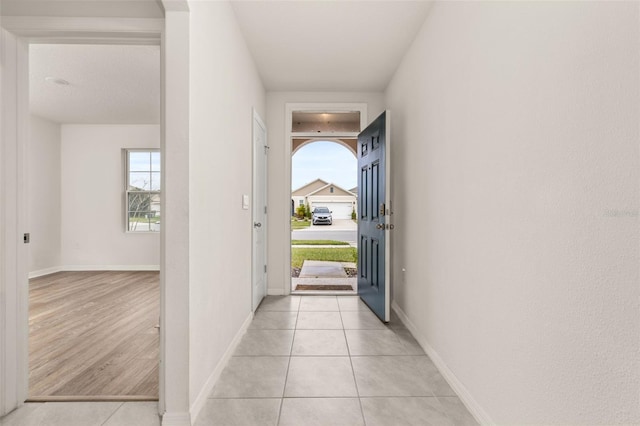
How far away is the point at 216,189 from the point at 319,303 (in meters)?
2.13

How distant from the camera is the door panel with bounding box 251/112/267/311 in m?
3.21

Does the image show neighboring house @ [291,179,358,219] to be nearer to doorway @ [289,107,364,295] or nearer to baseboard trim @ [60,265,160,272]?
doorway @ [289,107,364,295]

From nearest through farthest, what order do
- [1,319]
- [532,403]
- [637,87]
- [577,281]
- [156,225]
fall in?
[637,87]
[577,281]
[532,403]
[1,319]
[156,225]

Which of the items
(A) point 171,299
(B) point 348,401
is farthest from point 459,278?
(A) point 171,299

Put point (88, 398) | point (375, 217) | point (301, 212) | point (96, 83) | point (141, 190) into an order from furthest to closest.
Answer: point (301, 212) → point (141, 190) → point (96, 83) → point (375, 217) → point (88, 398)

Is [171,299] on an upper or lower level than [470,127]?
lower

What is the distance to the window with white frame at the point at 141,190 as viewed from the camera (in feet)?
18.7

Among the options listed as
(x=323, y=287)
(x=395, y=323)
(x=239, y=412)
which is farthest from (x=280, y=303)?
(x=239, y=412)

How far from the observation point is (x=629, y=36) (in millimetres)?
853

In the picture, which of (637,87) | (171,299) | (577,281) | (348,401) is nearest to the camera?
(637,87)

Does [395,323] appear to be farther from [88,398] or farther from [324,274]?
[88,398]

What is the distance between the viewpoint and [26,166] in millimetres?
1777

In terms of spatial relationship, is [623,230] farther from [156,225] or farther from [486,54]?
[156,225]

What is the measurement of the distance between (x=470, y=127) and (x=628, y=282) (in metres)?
1.10
